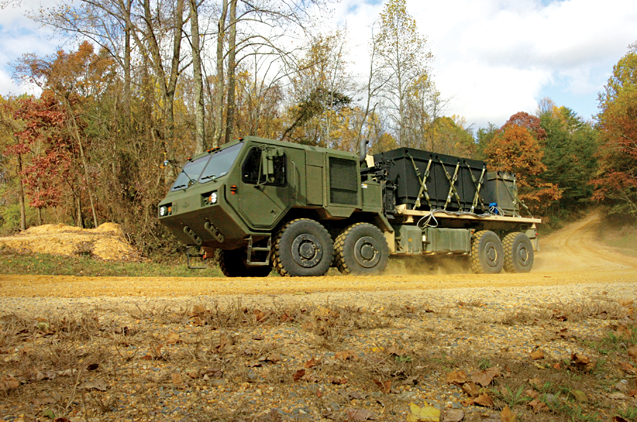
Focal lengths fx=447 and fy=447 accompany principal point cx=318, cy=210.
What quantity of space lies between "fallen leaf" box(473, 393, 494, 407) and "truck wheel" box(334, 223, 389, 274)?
301 inches

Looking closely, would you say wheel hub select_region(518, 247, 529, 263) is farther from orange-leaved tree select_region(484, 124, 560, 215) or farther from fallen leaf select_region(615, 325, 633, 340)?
orange-leaved tree select_region(484, 124, 560, 215)

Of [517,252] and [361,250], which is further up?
[361,250]

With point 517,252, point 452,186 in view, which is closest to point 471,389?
point 452,186

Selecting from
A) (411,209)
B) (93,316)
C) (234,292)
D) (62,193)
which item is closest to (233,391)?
(93,316)

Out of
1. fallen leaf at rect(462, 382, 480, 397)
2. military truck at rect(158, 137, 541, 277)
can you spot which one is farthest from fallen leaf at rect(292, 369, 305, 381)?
military truck at rect(158, 137, 541, 277)

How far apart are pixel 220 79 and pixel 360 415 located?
1547cm

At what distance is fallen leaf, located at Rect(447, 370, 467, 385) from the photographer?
2.84 m

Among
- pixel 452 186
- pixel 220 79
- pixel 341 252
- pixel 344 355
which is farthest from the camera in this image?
pixel 220 79

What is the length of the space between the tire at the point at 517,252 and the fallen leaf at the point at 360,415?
13.9 meters

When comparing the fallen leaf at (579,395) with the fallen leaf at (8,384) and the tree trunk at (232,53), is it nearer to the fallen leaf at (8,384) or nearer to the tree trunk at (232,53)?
the fallen leaf at (8,384)

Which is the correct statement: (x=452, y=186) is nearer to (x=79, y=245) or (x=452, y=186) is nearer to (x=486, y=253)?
(x=486, y=253)

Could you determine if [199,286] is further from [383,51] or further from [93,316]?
[383,51]

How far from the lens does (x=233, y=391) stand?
2.58 meters

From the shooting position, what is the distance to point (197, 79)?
50.9 ft
